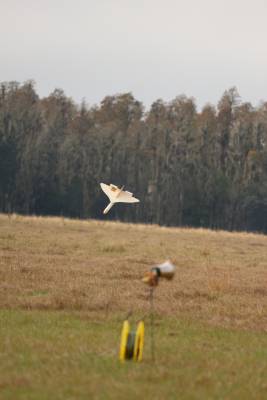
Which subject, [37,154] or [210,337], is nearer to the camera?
[210,337]

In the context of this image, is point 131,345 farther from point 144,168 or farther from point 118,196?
point 144,168

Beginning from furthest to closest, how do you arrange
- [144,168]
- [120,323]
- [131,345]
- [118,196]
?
[144,168], [118,196], [120,323], [131,345]

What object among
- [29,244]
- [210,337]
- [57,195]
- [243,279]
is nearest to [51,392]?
[210,337]

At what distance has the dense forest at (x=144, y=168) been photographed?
236 feet

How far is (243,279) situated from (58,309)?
22.7 ft

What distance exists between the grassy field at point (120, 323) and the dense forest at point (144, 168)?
43.6 metres

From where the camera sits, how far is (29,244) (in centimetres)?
2784

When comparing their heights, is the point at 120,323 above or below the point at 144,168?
below

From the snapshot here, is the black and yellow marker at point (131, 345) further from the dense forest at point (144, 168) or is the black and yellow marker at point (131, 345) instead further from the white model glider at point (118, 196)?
the dense forest at point (144, 168)

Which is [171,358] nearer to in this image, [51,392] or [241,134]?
[51,392]

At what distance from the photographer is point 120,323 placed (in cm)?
1448

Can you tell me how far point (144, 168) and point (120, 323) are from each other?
63195 mm

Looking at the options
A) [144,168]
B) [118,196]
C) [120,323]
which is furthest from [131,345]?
[144,168]

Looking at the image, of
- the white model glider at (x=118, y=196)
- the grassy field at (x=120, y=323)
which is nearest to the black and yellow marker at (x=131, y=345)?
the grassy field at (x=120, y=323)
